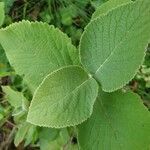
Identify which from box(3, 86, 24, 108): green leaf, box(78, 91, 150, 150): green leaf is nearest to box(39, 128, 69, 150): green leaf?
box(3, 86, 24, 108): green leaf

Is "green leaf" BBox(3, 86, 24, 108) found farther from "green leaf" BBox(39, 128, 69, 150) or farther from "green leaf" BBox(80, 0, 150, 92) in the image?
"green leaf" BBox(80, 0, 150, 92)

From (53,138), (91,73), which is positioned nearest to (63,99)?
(91,73)

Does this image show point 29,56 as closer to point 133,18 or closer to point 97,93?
point 97,93

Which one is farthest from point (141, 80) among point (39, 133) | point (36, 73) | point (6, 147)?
point (36, 73)

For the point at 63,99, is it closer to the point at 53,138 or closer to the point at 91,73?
the point at 91,73

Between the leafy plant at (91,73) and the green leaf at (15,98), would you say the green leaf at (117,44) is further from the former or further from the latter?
the green leaf at (15,98)

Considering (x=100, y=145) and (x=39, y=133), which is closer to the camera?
(x=100, y=145)
